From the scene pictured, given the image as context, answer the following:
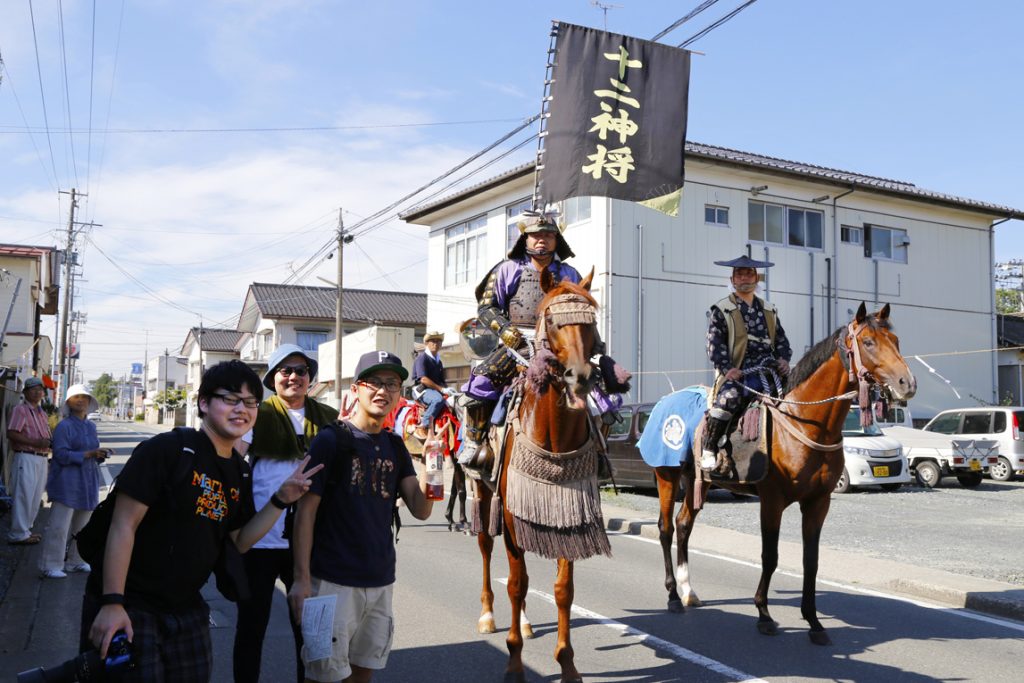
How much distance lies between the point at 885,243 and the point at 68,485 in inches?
966

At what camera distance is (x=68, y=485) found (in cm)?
885

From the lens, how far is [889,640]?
6.60 metres

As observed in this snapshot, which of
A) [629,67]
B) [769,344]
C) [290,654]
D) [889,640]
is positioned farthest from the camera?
[629,67]

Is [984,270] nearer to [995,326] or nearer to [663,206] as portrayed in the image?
[995,326]

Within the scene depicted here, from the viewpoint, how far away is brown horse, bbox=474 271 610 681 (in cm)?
480

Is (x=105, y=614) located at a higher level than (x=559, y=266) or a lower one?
lower

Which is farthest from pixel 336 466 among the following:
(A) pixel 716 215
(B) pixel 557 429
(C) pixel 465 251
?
(C) pixel 465 251

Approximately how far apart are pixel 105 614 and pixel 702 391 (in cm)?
628

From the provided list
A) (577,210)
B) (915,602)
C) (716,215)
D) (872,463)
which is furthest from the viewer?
(716,215)

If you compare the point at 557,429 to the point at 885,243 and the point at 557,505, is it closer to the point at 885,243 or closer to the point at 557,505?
the point at 557,505

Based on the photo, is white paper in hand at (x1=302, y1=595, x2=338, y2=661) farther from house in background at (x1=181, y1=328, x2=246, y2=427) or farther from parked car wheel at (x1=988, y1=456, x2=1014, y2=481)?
house in background at (x1=181, y1=328, x2=246, y2=427)

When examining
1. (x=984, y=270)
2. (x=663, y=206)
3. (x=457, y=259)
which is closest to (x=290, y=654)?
(x=663, y=206)

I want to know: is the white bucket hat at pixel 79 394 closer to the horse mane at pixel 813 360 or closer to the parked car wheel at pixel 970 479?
the horse mane at pixel 813 360

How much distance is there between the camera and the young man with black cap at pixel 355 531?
12.6 feet
